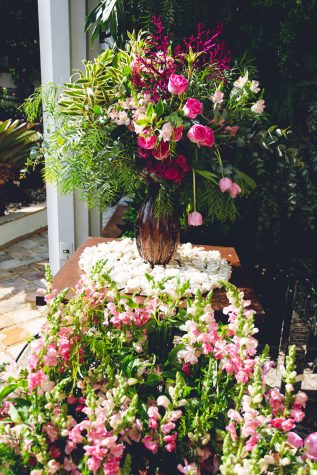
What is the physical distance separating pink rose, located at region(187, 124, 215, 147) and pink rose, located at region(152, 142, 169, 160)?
0.26 feet

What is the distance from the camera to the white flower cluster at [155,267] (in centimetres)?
157

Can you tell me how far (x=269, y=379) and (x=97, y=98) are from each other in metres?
1.38

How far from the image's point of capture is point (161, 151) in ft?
4.89

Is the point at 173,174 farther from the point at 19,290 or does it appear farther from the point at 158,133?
the point at 19,290

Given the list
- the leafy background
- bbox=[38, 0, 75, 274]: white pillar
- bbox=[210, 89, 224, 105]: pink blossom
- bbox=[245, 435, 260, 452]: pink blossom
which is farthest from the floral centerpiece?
bbox=[38, 0, 75, 274]: white pillar

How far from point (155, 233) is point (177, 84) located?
0.53 meters

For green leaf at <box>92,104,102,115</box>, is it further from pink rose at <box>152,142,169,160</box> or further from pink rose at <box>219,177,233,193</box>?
pink rose at <box>219,177,233,193</box>

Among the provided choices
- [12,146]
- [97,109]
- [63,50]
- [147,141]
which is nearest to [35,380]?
[147,141]

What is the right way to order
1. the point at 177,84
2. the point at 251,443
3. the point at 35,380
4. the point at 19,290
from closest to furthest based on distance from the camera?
the point at 251,443
the point at 35,380
the point at 177,84
the point at 19,290

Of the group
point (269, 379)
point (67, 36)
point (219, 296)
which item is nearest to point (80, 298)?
point (219, 296)

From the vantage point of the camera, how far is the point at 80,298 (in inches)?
42.4

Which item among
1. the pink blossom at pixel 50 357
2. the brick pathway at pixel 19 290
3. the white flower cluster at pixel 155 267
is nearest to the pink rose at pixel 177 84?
the white flower cluster at pixel 155 267

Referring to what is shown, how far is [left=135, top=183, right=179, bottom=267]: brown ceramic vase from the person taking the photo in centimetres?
170

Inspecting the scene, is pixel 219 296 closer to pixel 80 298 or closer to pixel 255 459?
pixel 80 298
